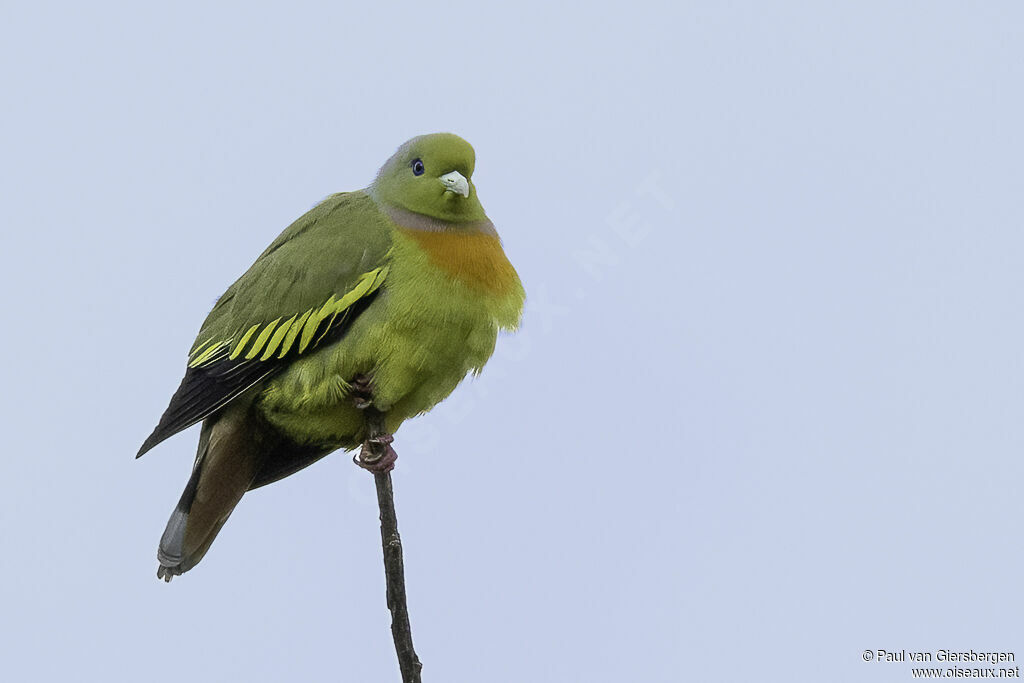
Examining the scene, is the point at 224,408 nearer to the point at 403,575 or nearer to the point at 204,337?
the point at 204,337

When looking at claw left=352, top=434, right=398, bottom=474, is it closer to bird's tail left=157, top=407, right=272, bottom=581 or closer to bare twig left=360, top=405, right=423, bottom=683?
bare twig left=360, top=405, right=423, bottom=683

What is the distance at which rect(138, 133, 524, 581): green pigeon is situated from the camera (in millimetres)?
5883

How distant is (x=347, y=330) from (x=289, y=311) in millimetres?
319

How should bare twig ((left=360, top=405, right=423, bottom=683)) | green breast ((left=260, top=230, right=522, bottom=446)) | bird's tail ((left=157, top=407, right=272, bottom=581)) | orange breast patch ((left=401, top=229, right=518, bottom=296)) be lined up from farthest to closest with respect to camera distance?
bird's tail ((left=157, top=407, right=272, bottom=581)) → orange breast patch ((left=401, top=229, right=518, bottom=296)) → green breast ((left=260, top=230, right=522, bottom=446)) → bare twig ((left=360, top=405, right=423, bottom=683))

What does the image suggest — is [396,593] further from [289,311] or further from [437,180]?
[437,180]

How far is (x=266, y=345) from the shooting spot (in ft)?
19.6

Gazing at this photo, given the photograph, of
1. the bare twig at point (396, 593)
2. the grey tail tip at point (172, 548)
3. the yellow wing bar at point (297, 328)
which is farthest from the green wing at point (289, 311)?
the bare twig at point (396, 593)

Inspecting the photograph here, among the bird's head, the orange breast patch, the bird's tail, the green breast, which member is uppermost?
the bird's head

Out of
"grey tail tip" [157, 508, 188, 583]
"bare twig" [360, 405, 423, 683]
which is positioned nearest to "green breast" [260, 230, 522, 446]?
"bare twig" [360, 405, 423, 683]

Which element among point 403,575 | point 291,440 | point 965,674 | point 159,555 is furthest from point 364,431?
point 965,674

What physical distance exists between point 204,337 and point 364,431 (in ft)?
3.31

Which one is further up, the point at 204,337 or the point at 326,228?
the point at 326,228

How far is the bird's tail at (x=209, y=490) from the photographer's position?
245 inches

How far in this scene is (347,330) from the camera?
5.90 meters
